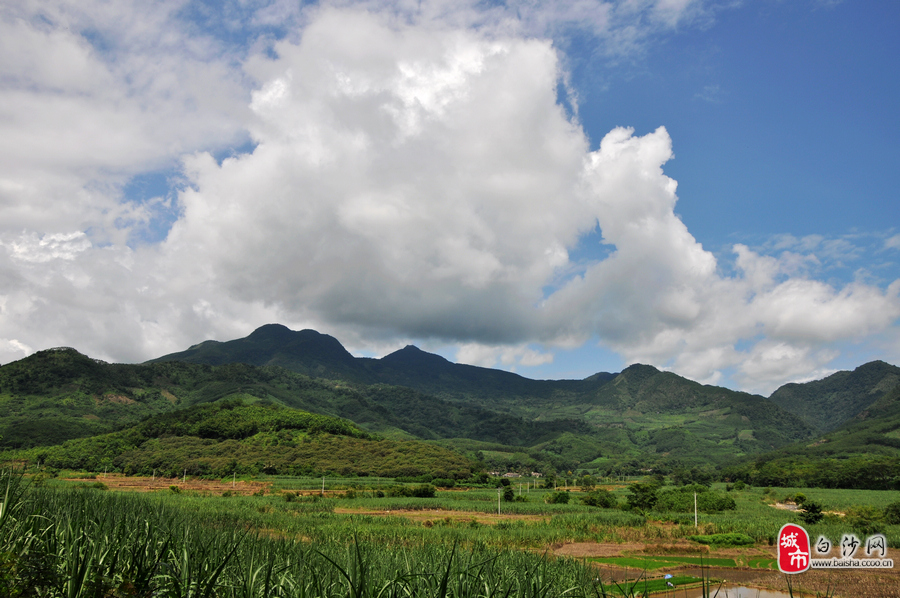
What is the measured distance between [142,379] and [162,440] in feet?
357

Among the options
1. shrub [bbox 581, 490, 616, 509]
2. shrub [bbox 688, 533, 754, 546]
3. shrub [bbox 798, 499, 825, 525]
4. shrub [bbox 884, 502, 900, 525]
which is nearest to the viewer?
shrub [bbox 688, 533, 754, 546]

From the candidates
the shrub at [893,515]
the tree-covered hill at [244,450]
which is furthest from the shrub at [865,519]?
the tree-covered hill at [244,450]

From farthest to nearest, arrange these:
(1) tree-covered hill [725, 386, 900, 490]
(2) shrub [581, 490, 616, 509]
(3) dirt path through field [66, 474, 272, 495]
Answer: (1) tree-covered hill [725, 386, 900, 490]
(3) dirt path through field [66, 474, 272, 495]
(2) shrub [581, 490, 616, 509]

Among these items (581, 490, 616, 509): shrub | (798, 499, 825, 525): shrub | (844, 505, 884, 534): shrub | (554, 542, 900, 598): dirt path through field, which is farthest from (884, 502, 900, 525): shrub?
(581, 490, 616, 509): shrub

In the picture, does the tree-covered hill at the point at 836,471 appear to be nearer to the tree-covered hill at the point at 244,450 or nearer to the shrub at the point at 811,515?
the shrub at the point at 811,515

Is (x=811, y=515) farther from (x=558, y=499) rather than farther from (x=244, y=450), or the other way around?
(x=244, y=450)

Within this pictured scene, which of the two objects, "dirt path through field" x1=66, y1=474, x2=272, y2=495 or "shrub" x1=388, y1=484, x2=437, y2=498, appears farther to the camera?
"dirt path through field" x1=66, y1=474, x2=272, y2=495

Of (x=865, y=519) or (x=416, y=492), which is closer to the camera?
(x=865, y=519)

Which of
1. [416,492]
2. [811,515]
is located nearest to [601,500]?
[416,492]

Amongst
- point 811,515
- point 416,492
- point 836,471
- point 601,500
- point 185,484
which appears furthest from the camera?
point 836,471

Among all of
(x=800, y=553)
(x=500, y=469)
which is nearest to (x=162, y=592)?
(x=800, y=553)

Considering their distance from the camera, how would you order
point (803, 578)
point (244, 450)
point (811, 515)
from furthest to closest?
point (244, 450) < point (811, 515) < point (803, 578)

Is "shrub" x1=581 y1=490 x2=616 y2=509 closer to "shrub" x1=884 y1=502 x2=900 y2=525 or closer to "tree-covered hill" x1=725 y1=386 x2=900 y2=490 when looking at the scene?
"shrub" x1=884 y1=502 x2=900 y2=525

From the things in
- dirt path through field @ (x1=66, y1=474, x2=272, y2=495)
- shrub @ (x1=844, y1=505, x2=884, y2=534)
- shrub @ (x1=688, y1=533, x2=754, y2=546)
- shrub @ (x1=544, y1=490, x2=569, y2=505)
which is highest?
shrub @ (x1=844, y1=505, x2=884, y2=534)
